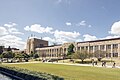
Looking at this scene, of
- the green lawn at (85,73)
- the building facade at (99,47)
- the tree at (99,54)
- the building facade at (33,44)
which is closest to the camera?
the green lawn at (85,73)

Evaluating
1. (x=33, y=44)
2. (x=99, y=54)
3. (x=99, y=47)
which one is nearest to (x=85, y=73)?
(x=99, y=54)

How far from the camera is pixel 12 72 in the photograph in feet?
131

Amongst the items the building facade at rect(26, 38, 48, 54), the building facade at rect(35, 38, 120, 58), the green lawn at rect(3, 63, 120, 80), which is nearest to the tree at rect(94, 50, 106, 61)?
the building facade at rect(35, 38, 120, 58)

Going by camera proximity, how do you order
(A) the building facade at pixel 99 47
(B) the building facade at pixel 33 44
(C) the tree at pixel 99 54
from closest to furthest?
(C) the tree at pixel 99 54 < (A) the building facade at pixel 99 47 < (B) the building facade at pixel 33 44

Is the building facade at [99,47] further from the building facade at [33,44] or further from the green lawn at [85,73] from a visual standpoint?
the green lawn at [85,73]

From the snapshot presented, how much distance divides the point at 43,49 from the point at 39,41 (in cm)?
2226

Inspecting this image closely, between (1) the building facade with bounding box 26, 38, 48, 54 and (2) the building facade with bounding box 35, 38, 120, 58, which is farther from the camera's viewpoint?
(1) the building facade with bounding box 26, 38, 48, 54

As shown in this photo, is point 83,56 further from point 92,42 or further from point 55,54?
point 55,54

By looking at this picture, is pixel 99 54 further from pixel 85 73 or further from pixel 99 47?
pixel 85 73

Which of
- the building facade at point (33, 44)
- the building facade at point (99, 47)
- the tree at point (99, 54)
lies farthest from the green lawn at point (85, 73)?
the building facade at point (33, 44)

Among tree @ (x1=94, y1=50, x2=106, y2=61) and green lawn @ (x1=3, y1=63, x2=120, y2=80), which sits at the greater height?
tree @ (x1=94, y1=50, x2=106, y2=61)

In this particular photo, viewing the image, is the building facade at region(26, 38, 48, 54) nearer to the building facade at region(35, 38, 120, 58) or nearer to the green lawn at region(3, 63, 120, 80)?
the building facade at region(35, 38, 120, 58)

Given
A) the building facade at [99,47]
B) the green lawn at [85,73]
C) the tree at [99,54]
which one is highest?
the building facade at [99,47]

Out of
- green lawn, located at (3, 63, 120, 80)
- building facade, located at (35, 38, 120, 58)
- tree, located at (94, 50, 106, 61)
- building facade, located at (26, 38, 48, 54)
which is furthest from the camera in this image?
building facade, located at (26, 38, 48, 54)
